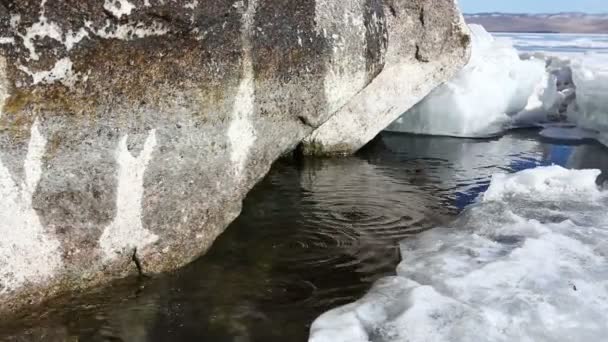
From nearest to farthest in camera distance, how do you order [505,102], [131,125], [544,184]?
[131,125]
[544,184]
[505,102]

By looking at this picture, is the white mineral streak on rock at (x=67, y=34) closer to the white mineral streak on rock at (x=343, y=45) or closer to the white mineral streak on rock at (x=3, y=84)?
the white mineral streak on rock at (x=3, y=84)

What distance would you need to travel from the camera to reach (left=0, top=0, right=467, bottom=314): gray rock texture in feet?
11.2

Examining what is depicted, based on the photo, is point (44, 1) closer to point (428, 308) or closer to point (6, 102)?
point (6, 102)

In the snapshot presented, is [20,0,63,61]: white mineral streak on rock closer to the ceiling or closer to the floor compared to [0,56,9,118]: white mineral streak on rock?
closer to the ceiling

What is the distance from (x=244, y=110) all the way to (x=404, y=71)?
3.98m

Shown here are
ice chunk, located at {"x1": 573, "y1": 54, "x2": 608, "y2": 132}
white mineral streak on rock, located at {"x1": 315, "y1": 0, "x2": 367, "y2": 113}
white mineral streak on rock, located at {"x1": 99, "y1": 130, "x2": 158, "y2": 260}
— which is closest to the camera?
white mineral streak on rock, located at {"x1": 99, "y1": 130, "x2": 158, "y2": 260}

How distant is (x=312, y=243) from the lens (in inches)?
189

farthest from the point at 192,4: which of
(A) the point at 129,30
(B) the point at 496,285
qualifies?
(B) the point at 496,285

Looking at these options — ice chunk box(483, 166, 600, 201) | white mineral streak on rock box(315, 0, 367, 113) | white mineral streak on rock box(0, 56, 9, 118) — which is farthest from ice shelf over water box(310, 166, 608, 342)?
white mineral streak on rock box(0, 56, 9, 118)

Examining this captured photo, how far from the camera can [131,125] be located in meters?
3.81

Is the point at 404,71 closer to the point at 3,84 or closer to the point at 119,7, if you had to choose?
the point at 119,7

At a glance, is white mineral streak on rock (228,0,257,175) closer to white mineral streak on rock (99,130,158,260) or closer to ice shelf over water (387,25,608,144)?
white mineral streak on rock (99,130,158,260)

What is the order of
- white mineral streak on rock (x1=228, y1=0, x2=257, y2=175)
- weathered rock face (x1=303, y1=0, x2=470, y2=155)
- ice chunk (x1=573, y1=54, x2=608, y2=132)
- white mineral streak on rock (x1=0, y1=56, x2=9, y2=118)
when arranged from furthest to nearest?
ice chunk (x1=573, y1=54, x2=608, y2=132) < weathered rock face (x1=303, y1=0, x2=470, y2=155) < white mineral streak on rock (x1=228, y1=0, x2=257, y2=175) < white mineral streak on rock (x1=0, y1=56, x2=9, y2=118)

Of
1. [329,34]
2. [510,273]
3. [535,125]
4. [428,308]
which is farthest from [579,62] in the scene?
[428,308]
